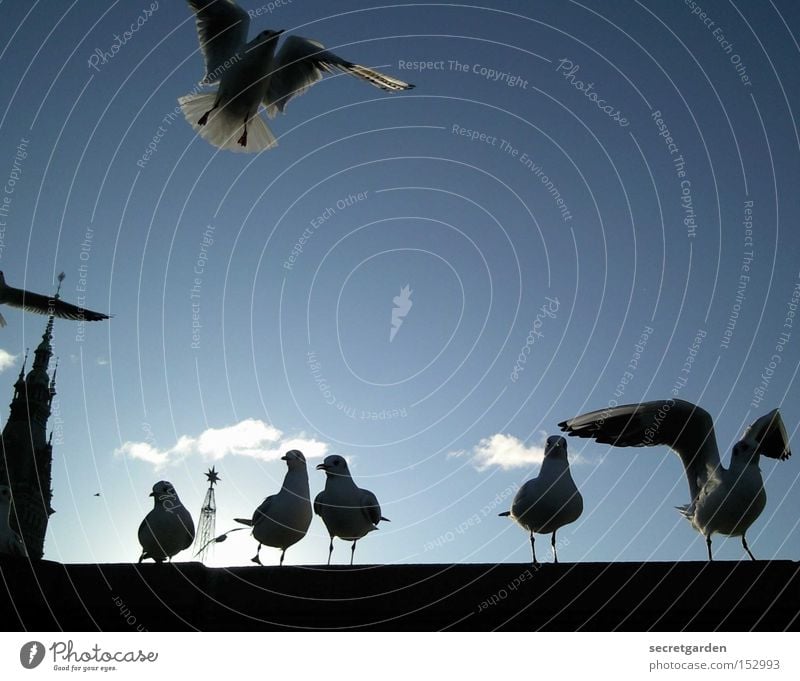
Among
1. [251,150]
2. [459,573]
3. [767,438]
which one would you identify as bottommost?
[459,573]

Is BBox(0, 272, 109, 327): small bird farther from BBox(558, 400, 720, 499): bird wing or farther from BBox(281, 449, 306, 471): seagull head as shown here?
BBox(558, 400, 720, 499): bird wing

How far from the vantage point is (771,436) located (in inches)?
Answer: 337

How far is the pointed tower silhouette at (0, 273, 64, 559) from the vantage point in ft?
198

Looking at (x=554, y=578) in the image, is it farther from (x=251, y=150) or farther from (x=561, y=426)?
(x=251, y=150)

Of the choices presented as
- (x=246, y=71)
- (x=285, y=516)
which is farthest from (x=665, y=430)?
(x=246, y=71)

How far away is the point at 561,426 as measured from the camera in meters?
9.41

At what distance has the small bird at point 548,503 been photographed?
25.2ft

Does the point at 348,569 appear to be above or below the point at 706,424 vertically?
below

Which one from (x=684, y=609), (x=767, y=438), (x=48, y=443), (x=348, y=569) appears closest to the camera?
(x=684, y=609)

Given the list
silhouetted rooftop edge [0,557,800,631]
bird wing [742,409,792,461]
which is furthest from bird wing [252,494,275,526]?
bird wing [742,409,792,461]

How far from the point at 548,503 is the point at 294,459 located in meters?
2.76

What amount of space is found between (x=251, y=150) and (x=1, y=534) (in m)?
7.44

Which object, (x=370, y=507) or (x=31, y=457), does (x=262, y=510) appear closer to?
(x=370, y=507)
